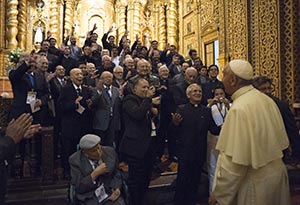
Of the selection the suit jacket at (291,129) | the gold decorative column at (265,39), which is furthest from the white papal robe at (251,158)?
the gold decorative column at (265,39)

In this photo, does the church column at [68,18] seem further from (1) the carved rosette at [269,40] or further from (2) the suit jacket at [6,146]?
(2) the suit jacket at [6,146]

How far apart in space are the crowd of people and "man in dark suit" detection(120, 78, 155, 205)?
1cm

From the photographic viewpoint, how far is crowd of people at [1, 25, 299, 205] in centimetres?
232

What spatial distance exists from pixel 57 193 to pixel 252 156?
350 cm

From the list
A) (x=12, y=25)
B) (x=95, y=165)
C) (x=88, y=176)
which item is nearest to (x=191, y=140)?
(x=95, y=165)

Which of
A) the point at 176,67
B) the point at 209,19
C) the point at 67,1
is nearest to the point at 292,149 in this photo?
the point at 176,67

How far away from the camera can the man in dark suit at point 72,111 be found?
5.30 meters

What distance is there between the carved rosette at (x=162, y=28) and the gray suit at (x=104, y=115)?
420 inches

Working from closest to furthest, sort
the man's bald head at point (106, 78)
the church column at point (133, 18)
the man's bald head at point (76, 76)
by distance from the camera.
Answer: the man's bald head at point (76, 76) → the man's bald head at point (106, 78) → the church column at point (133, 18)

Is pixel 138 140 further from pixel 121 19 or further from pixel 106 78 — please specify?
pixel 121 19

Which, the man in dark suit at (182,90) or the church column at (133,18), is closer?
the man in dark suit at (182,90)

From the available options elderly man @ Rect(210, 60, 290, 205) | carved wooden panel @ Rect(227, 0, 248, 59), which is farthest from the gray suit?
carved wooden panel @ Rect(227, 0, 248, 59)

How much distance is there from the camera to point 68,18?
49.2 feet

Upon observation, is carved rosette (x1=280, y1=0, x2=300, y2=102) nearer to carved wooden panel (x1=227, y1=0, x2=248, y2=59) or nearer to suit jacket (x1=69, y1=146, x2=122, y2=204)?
carved wooden panel (x1=227, y1=0, x2=248, y2=59)
